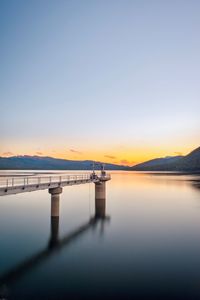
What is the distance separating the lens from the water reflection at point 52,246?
18609mm

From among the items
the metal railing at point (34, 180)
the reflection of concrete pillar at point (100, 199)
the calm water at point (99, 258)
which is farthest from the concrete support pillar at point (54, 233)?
the reflection of concrete pillar at point (100, 199)

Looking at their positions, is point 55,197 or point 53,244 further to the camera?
point 55,197

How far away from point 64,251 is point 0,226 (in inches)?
558

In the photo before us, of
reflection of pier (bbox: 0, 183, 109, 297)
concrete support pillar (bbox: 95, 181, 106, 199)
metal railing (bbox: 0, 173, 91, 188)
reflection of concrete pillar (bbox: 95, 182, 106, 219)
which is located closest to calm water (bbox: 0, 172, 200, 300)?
reflection of pier (bbox: 0, 183, 109, 297)

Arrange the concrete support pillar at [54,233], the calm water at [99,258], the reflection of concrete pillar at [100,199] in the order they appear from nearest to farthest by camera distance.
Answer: the calm water at [99,258] < the concrete support pillar at [54,233] < the reflection of concrete pillar at [100,199]

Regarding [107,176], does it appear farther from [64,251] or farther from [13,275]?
[13,275]

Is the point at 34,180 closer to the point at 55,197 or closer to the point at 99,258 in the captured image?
the point at 55,197

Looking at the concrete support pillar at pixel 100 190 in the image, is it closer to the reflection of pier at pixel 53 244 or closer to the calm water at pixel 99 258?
the reflection of pier at pixel 53 244

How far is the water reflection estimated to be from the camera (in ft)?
61.1

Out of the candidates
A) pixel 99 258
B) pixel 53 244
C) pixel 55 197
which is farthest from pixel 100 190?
pixel 99 258

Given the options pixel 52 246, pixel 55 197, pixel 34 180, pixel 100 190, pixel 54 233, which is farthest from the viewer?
pixel 100 190

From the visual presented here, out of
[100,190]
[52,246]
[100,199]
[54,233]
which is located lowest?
[52,246]

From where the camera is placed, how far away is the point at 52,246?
89.0ft

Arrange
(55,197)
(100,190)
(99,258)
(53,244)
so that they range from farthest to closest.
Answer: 1. (100,190)
2. (55,197)
3. (53,244)
4. (99,258)
